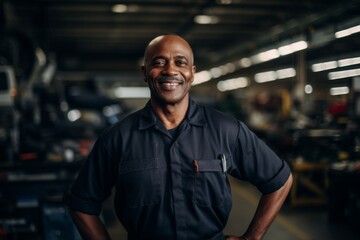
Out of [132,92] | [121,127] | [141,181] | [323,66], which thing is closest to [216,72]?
[132,92]

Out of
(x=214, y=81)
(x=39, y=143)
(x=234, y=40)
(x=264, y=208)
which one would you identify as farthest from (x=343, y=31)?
(x=214, y=81)

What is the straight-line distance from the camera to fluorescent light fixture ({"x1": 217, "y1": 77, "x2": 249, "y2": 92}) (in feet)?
63.6

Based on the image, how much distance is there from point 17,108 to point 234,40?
9651 millimetres

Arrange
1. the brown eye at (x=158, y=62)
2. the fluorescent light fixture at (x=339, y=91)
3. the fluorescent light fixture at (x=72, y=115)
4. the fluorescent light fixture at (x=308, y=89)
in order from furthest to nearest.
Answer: the fluorescent light fixture at (x=72, y=115) < the fluorescent light fixture at (x=308, y=89) < the fluorescent light fixture at (x=339, y=91) < the brown eye at (x=158, y=62)

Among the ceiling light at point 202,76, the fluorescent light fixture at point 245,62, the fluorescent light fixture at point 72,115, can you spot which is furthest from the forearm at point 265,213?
the ceiling light at point 202,76

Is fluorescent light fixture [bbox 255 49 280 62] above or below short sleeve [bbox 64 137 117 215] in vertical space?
above

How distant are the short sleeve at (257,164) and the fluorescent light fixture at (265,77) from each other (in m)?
13.4

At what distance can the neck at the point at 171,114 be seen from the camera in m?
1.88

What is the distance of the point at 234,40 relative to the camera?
1467 centimetres

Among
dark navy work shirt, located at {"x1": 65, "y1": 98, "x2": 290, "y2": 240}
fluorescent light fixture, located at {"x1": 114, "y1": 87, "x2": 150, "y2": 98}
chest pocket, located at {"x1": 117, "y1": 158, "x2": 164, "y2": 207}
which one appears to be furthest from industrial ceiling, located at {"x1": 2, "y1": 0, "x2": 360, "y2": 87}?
chest pocket, located at {"x1": 117, "y1": 158, "x2": 164, "y2": 207}

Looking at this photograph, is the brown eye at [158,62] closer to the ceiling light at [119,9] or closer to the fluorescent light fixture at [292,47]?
the fluorescent light fixture at [292,47]

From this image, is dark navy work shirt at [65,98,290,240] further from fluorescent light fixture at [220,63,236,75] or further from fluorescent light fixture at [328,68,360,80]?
fluorescent light fixture at [220,63,236,75]

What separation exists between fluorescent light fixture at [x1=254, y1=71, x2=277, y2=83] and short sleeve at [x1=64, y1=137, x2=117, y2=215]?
1369 cm

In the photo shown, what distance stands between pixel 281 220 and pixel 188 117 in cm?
456
